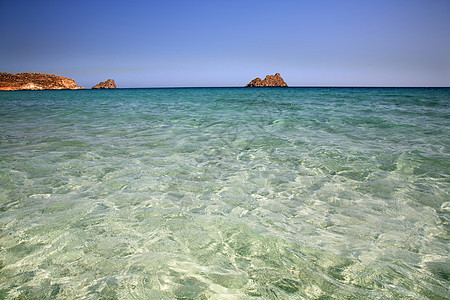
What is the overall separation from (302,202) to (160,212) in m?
1.76

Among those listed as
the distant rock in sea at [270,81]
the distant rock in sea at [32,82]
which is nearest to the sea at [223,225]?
the distant rock in sea at [32,82]

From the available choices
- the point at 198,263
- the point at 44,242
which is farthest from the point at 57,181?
→ the point at 198,263

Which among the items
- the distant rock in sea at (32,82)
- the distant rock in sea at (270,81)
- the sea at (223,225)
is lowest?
the sea at (223,225)

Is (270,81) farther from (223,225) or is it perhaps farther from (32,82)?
(223,225)

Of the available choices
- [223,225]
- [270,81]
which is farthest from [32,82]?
[270,81]

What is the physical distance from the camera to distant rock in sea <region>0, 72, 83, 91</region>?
245 feet

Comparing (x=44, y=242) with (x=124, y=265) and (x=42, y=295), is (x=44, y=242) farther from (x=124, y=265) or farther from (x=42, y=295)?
(x=124, y=265)

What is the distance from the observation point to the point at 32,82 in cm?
8006

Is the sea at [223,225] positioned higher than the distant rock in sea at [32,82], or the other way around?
the distant rock in sea at [32,82]

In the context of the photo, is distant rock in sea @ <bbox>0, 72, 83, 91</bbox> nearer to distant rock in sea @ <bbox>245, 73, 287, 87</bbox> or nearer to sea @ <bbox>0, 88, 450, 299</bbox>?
sea @ <bbox>0, 88, 450, 299</bbox>

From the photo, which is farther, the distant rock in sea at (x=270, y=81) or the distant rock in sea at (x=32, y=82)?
the distant rock in sea at (x=270, y=81)

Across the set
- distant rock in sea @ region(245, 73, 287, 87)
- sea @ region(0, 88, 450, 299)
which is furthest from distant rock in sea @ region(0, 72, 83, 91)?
distant rock in sea @ region(245, 73, 287, 87)

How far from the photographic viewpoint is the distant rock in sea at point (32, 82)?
245ft

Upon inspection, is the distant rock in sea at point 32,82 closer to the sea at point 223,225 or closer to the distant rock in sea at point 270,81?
the sea at point 223,225
